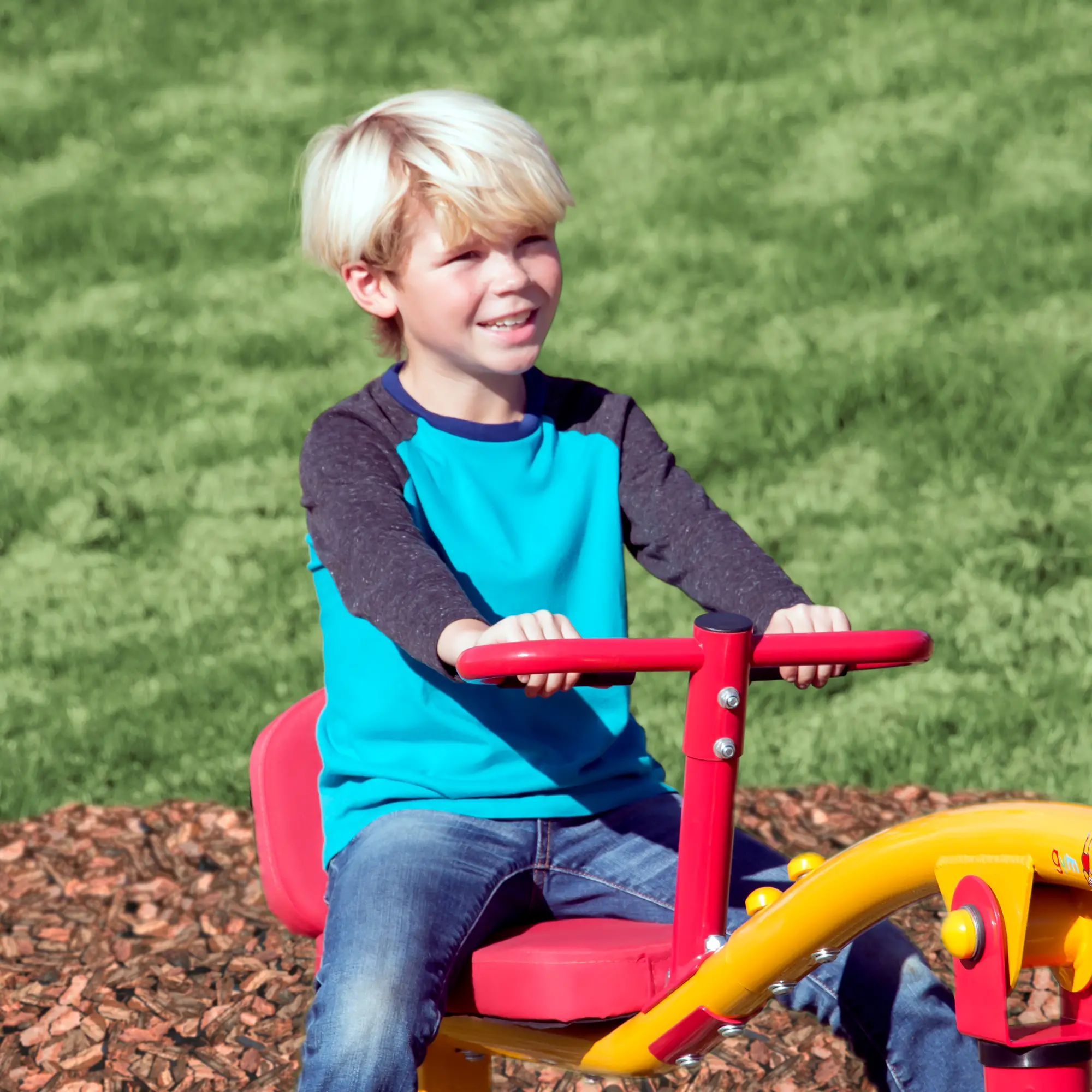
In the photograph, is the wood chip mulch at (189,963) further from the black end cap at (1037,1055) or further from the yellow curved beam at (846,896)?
the black end cap at (1037,1055)

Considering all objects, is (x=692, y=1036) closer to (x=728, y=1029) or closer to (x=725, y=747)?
(x=728, y=1029)

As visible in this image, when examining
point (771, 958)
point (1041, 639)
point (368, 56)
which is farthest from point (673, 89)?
point (771, 958)

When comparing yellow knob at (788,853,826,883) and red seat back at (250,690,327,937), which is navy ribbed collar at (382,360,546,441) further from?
yellow knob at (788,853,826,883)

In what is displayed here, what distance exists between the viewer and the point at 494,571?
2.26m

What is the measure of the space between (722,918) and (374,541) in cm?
63

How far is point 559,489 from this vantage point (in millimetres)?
2342

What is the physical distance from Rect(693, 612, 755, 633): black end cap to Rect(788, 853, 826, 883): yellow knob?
0.29m

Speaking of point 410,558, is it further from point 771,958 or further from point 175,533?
point 175,533

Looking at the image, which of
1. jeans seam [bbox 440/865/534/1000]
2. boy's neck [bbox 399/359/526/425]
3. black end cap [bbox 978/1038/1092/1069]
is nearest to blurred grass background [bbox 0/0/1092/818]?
boy's neck [bbox 399/359/526/425]

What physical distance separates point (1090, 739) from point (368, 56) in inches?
213

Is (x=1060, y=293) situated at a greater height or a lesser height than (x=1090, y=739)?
greater

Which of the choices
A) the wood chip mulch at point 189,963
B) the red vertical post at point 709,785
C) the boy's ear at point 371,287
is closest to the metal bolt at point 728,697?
the red vertical post at point 709,785

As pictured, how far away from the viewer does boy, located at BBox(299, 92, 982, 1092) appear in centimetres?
201

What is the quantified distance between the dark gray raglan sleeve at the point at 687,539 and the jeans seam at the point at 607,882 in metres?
0.37
